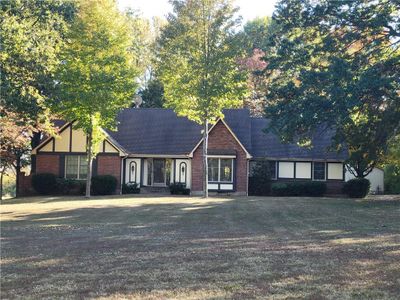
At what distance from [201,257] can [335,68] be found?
1266 centimetres

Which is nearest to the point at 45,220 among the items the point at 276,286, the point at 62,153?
the point at 276,286

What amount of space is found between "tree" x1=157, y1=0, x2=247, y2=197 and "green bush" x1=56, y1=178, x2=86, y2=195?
10.1 meters

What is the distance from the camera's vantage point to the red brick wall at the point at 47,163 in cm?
3603

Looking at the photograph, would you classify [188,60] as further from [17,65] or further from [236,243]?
[236,243]

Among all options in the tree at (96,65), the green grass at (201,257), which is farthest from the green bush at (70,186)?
the green grass at (201,257)

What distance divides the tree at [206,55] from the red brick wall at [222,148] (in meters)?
5.08

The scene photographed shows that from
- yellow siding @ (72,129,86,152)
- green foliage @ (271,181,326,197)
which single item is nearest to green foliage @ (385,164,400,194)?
green foliage @ (271,181,326,197)

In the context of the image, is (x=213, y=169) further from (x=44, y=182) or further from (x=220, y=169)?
(x=44, y=182)

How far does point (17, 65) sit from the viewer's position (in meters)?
21.9

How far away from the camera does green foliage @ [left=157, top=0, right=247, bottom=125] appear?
97.8 feet

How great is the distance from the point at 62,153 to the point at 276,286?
100 feet

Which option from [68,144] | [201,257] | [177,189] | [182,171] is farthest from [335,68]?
[68,144]

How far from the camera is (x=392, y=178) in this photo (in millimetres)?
37281

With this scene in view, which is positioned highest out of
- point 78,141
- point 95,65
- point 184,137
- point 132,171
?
point 95,65
